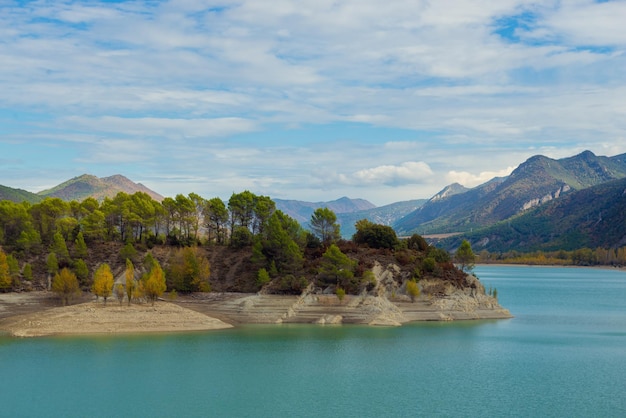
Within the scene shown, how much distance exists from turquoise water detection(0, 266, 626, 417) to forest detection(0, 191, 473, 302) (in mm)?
10819

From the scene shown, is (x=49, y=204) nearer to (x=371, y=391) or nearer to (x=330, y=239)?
(x=330, y=239)

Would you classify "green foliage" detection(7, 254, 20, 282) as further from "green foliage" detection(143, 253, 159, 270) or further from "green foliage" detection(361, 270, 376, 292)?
"green foliage" detection(361, 270, 376, 292)

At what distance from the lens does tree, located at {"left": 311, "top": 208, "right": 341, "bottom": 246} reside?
10525 centimetres

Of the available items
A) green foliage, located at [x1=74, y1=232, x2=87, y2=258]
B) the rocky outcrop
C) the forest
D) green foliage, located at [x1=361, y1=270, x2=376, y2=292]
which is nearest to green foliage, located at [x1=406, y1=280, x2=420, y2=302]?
the forest

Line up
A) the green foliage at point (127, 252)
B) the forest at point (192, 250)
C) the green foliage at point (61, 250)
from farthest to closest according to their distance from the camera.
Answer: the green foliage at point (127, 252) < the green foliage at point (61, 250) < the forest at point (192, 250)

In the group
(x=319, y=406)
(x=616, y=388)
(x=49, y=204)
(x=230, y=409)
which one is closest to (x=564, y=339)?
(x=616, y=388)

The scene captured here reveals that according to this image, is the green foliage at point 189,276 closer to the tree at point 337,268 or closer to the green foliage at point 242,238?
the green foliage at point 242,238

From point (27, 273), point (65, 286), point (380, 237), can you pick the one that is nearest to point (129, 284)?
point (65, 286)

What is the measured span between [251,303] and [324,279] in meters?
9.95

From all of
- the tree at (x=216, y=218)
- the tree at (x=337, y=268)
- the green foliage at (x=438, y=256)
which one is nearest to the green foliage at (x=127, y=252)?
the tree at (x=216, y=218)

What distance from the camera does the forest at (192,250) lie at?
8500 centimetres

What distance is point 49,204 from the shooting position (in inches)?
4149

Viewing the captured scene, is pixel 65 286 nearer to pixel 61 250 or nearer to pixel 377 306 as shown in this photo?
pixel 61 250

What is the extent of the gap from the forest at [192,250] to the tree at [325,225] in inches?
6.9
